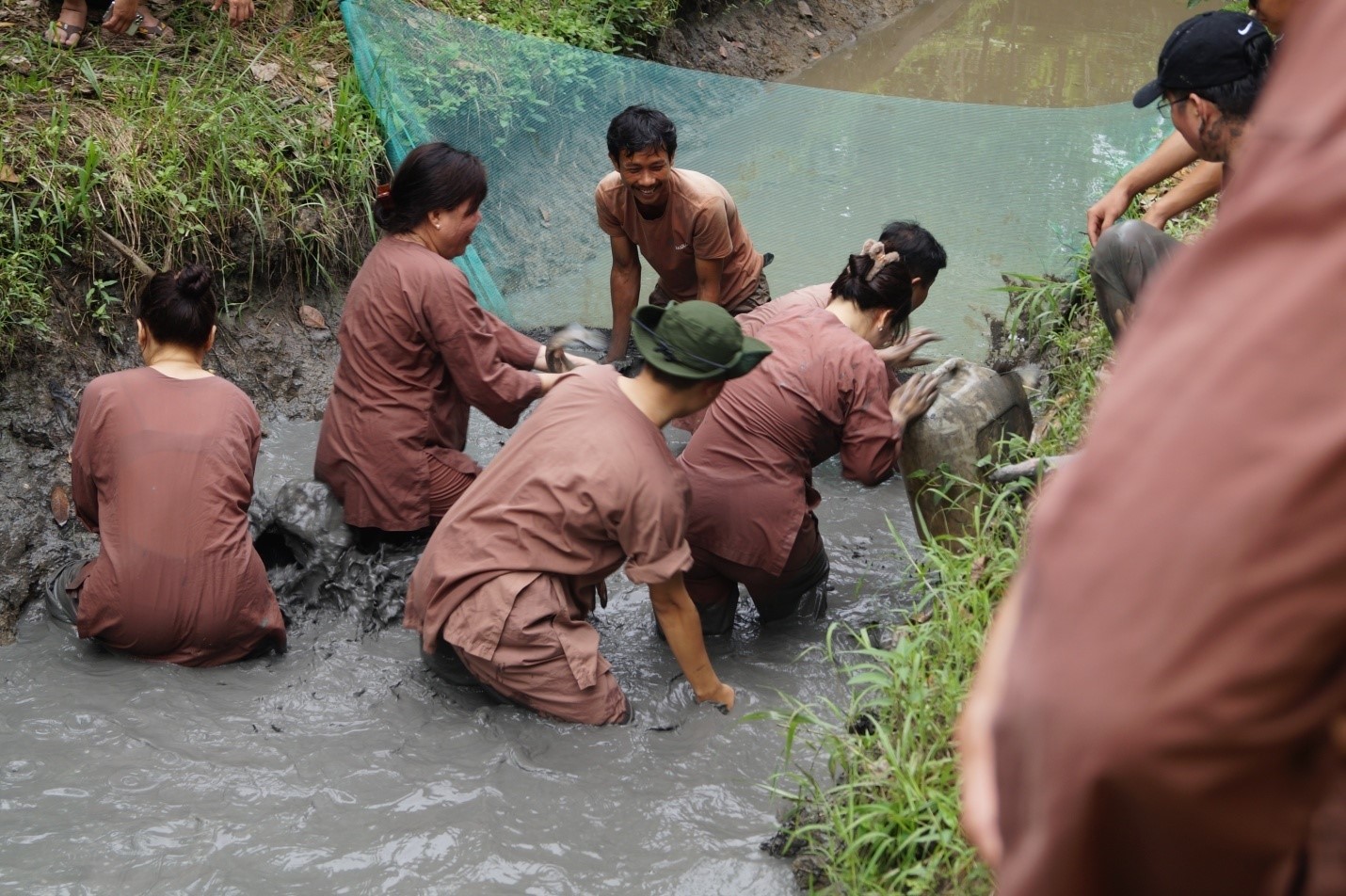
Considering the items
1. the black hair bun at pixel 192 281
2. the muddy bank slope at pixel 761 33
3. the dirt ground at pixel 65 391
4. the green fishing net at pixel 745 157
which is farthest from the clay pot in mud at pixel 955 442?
the muddy bank slope at pixel 761 33

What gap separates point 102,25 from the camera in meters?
5.87

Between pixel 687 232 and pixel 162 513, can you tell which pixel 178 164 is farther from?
pixel 687 232

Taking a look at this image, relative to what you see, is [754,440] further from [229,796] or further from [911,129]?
[911,129]

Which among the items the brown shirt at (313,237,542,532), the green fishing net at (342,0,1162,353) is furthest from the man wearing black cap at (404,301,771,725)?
the green fishing net at (342,0,1162,353)

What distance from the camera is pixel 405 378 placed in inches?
179

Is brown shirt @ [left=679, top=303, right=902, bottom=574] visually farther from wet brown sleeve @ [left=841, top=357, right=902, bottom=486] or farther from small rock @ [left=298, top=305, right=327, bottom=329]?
small rock @ [left=298, top=305, right=327, bottom=329]

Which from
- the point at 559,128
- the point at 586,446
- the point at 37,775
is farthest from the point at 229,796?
the point at 559,128

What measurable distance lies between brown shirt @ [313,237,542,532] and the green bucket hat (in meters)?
1.24

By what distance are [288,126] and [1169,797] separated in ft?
18.6

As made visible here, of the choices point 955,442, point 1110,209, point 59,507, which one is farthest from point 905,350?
point 59,507

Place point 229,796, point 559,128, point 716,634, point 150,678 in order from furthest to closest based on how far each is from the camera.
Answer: point 559,128 < point 716,634 < point 150,678 < point 229,796

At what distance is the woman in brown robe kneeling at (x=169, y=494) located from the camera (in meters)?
3.77

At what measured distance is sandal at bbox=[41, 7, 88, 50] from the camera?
18.5 ft

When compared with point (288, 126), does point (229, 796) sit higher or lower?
lower
